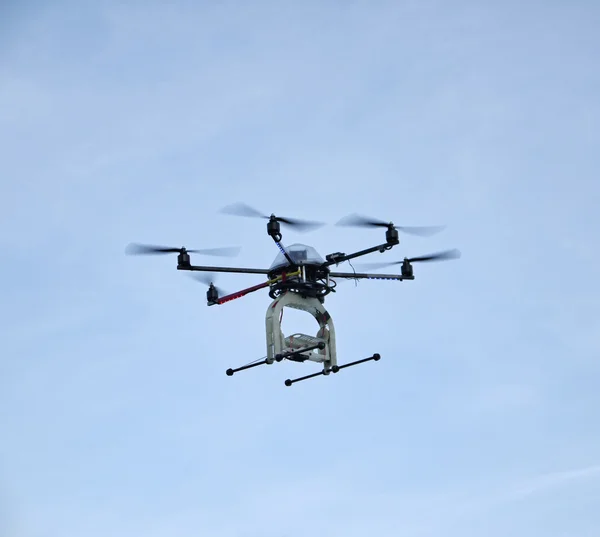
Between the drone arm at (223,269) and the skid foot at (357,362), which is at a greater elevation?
the drone arm at (223,269)

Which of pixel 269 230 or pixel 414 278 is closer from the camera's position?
pixel 269 230

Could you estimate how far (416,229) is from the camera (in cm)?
6206

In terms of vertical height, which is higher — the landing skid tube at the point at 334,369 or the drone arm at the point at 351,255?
the drone arm at the point at 351,255

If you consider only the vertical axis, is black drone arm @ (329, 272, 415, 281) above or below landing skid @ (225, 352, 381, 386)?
above

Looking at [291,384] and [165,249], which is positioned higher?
[165,249]

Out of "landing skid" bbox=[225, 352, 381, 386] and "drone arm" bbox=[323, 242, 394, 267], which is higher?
"drone arm" bbox=[323, 242, 394, 267]

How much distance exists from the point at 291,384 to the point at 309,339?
2161 mm

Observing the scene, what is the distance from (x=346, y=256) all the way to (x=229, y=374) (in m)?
6.46

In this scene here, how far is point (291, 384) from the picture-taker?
5988 cm

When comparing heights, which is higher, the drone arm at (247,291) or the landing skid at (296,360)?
the drone arm at (247,291)

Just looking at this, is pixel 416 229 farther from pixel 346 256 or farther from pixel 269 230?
pixel 269 230

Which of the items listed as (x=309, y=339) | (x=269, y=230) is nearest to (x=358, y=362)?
(x=309, y=339)

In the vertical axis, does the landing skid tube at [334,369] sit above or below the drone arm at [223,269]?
below

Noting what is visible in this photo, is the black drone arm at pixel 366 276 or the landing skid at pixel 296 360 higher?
the black drone arm at pixel 366 276
